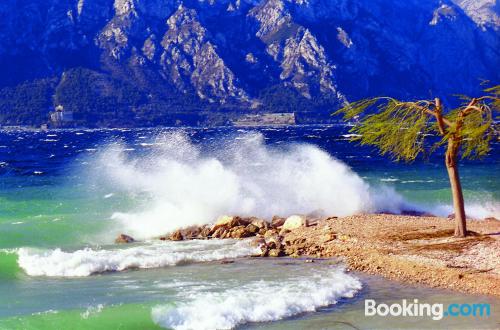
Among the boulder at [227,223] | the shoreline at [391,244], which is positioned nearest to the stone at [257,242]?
the shoreline at [391,244]

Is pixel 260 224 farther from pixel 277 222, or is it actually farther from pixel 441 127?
pixel 441 127

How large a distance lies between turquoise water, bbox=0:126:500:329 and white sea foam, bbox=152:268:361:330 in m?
0.03

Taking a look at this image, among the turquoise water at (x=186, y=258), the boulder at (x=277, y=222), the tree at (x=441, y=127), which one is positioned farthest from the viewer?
the boulder at (x=277, y=222)

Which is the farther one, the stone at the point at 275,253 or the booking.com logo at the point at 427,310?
the stone at the point at 275,253

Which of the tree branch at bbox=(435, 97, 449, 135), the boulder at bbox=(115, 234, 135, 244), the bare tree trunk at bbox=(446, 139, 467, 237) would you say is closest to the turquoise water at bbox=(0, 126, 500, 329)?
the boulder at bbox=(115, 234, 135, 244)

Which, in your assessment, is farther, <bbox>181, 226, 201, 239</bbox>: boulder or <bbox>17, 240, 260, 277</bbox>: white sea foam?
<bbox>181, 226, 201, 239</bbox>: boulder

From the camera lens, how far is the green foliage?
20.5 meters

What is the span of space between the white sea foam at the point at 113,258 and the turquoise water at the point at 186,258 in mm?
40

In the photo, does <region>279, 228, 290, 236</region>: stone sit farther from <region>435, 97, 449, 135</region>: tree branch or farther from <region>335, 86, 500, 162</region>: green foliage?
<region>435, 97, 449, 135</region>: tree branch

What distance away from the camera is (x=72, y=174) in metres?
61.7

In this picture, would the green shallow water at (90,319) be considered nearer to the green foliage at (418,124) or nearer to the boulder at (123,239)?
the boulder at (123,239)

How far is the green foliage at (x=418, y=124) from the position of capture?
2050 cm

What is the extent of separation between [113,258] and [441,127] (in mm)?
11759

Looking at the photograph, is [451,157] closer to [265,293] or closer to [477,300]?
[477,300]
